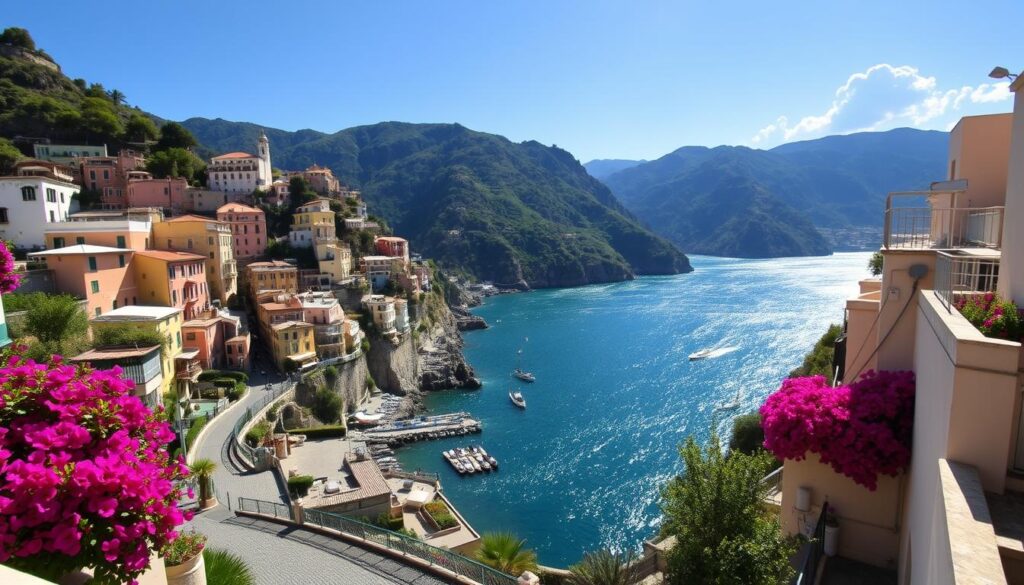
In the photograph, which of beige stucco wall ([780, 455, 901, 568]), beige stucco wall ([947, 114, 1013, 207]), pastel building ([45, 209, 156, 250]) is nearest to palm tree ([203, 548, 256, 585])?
beige stucco wall ([780, 455, 901, 568])

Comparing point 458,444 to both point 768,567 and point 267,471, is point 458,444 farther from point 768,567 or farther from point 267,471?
point 768,567

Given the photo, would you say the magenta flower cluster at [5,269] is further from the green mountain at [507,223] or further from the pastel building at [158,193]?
the green mountain at [507,223]

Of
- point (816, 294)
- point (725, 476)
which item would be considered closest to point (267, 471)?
point (725, 476)

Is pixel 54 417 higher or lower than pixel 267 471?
higher

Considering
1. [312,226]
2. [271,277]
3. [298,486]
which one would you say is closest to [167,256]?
[271,277]

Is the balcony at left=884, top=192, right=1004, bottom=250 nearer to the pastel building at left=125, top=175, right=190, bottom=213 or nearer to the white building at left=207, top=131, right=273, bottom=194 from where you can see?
the pastel building at left=125, top=175, right=190, bottom=213

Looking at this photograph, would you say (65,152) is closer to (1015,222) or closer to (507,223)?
(1015,222)
